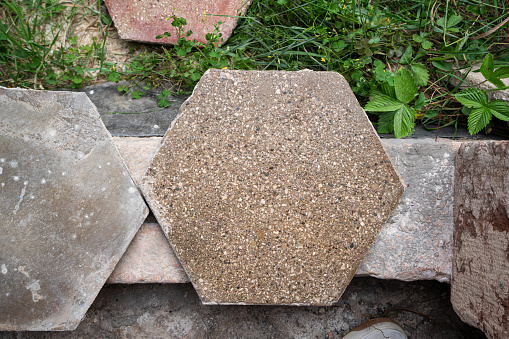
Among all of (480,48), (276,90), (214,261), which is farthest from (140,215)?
(480,48)

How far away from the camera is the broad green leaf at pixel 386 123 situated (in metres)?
1.63

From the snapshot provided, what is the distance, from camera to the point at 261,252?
1.36 m

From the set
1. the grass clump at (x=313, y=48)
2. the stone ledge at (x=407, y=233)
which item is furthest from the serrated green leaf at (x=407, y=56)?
the stone ledge at (x=407, y=233)

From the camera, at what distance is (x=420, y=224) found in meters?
1.46

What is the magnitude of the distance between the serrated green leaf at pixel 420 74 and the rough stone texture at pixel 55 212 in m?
1.60

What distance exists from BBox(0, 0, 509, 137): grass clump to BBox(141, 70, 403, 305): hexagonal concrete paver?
1.40ft

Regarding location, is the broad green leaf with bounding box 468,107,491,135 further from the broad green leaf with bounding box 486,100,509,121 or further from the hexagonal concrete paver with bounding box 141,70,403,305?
the hexagonal concrete paver with bounding box 141,70,403,305

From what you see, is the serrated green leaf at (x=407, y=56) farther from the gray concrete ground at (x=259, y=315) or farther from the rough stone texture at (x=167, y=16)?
the gray concrete ground at (x=259, y=315)

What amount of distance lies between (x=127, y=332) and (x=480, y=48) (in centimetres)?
A: 255

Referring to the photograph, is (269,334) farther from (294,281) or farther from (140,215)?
(140,215)

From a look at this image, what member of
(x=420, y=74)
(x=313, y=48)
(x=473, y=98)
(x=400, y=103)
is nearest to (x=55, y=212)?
(x=313, y=48)

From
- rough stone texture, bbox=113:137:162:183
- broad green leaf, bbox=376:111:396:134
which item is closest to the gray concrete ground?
rough stone texture, bbox=113:137:162:183

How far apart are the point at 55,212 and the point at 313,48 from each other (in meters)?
1.59

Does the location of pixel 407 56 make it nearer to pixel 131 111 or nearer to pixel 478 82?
pixel 478 82
